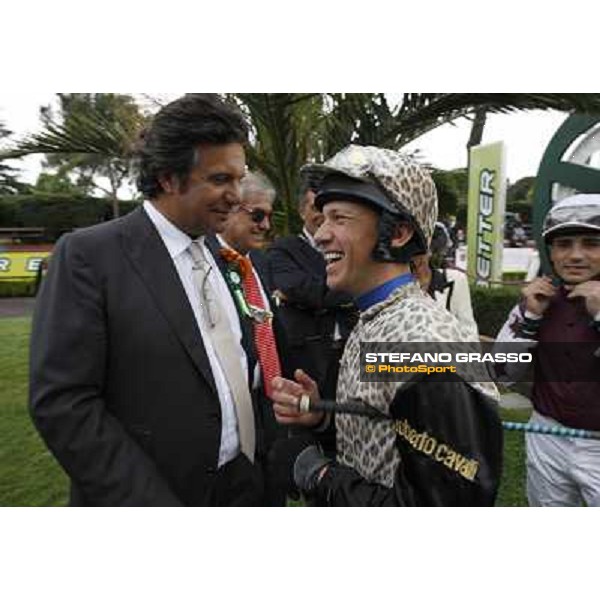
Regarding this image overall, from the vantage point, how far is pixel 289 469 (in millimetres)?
1439

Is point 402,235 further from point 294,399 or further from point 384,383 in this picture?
point 294,399

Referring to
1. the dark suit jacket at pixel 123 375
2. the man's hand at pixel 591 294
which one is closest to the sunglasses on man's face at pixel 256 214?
the dark suit jacket at pixel 123 375

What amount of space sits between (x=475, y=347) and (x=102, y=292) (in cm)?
75

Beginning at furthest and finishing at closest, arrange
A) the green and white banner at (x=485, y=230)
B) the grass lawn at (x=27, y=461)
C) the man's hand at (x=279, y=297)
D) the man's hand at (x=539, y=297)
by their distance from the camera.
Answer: the green and white banner at (x=485, y=230), the grass lawn at (x=27, y=461), the man's hand at (x=279, y=297), the man's hand at (x=539, y=297)

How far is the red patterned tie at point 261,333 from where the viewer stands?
1.39 m

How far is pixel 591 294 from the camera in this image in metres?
1.49

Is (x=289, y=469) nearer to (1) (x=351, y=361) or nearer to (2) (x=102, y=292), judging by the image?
(1) (x=351, y=361)

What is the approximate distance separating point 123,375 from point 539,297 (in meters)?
1.19

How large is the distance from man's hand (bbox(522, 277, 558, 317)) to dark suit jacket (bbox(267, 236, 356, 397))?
60cm

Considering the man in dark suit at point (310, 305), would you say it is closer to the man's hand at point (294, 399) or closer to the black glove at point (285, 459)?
the black glove at point (285, 459)

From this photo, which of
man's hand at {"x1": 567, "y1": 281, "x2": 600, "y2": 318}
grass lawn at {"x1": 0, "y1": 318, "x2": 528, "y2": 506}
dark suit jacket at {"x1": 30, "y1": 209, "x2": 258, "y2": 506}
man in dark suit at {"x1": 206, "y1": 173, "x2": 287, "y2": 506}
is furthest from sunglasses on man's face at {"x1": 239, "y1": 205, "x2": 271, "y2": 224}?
man's hand at {"x1": 567, "y1": 281, "x2": 600, "y2": 318}

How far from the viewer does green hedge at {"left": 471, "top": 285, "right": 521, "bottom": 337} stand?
2.14 metres

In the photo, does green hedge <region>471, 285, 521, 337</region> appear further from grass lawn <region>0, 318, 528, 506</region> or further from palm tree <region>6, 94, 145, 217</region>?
palm tree <region>6, 94, 145, 217</region>

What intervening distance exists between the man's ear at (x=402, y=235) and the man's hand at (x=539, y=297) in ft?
2.35
